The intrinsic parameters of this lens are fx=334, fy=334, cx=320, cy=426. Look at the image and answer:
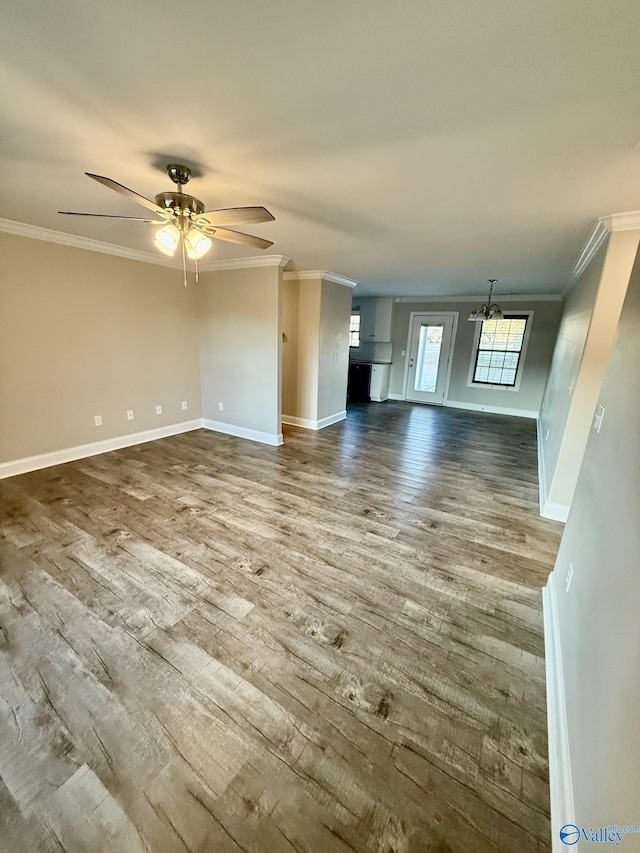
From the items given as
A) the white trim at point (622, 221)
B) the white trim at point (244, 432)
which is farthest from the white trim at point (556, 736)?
the white trim at point (244, 432)

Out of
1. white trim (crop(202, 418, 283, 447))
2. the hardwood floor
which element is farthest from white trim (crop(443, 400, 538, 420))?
white trim (crop(202, 418, 283, 447))

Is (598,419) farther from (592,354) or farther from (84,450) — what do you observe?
(84,450)

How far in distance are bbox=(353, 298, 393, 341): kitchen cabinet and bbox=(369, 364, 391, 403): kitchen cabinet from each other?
77 cm

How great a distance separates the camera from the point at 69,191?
2.28m

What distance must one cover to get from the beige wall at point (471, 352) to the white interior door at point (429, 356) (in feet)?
0.49

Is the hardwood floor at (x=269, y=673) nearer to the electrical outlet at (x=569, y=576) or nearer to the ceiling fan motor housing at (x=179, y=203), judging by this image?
the electrical outlet at (x=569, y=576)

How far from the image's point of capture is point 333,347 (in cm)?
538

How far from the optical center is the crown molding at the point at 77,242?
3088mm

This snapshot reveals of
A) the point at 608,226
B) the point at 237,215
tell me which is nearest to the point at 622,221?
the point at 608,226

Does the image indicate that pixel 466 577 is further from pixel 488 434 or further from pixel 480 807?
pixel 488 434

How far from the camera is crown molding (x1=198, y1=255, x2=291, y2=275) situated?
3997 millimetres

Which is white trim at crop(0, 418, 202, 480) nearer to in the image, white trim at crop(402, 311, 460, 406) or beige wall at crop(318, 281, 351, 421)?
beige wall at crop(318, 281, 351, 421)

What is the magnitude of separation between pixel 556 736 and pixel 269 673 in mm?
1189

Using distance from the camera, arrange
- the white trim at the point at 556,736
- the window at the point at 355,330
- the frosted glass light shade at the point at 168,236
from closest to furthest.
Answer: the white trim at the point at 556,736
the frosted glass light shade at the point at 168,236
the window at the point at 355,330
